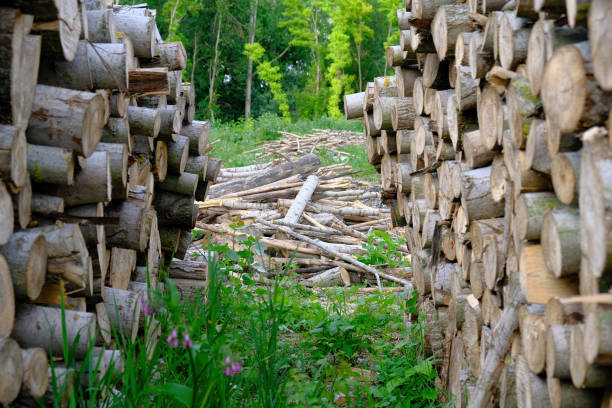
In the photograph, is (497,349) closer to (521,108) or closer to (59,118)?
(521,108)

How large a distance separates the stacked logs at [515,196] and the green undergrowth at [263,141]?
773 centimetres

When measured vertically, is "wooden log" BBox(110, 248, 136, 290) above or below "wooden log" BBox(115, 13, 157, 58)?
below

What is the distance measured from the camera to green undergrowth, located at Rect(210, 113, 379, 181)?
13.0m

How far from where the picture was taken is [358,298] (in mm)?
5332

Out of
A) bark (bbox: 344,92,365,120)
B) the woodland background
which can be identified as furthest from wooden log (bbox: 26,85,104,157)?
the woodland background

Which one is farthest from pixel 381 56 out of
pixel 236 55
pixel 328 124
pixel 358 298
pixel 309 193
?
pixel 358 298

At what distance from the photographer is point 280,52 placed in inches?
1208

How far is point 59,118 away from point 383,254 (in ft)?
16.0

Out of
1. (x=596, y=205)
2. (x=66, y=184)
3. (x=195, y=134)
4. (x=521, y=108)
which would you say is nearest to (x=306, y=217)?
(x=195, y=134)

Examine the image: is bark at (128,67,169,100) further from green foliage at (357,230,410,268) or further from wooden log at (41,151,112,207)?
green foliage at (357,230,410,268)

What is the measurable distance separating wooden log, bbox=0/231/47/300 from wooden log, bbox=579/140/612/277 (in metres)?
1.68

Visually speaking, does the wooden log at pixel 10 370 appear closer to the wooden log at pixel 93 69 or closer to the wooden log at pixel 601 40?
the wooden log at pixel 93 69

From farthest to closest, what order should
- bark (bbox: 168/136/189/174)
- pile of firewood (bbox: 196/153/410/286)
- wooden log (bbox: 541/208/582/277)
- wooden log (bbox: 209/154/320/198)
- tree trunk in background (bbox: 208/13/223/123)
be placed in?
tree trunk in background (bbox: 208/13/223/123) → wooden log (bbox: 209/154/320/198) → pile of firewood (bbox: 196/153/410/286) → bark (bbox: 168/136/189/174) → wooden log (bbox: 541/208/582/277)

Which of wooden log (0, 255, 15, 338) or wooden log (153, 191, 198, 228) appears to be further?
wooden log (153, 191, 198, 228)
